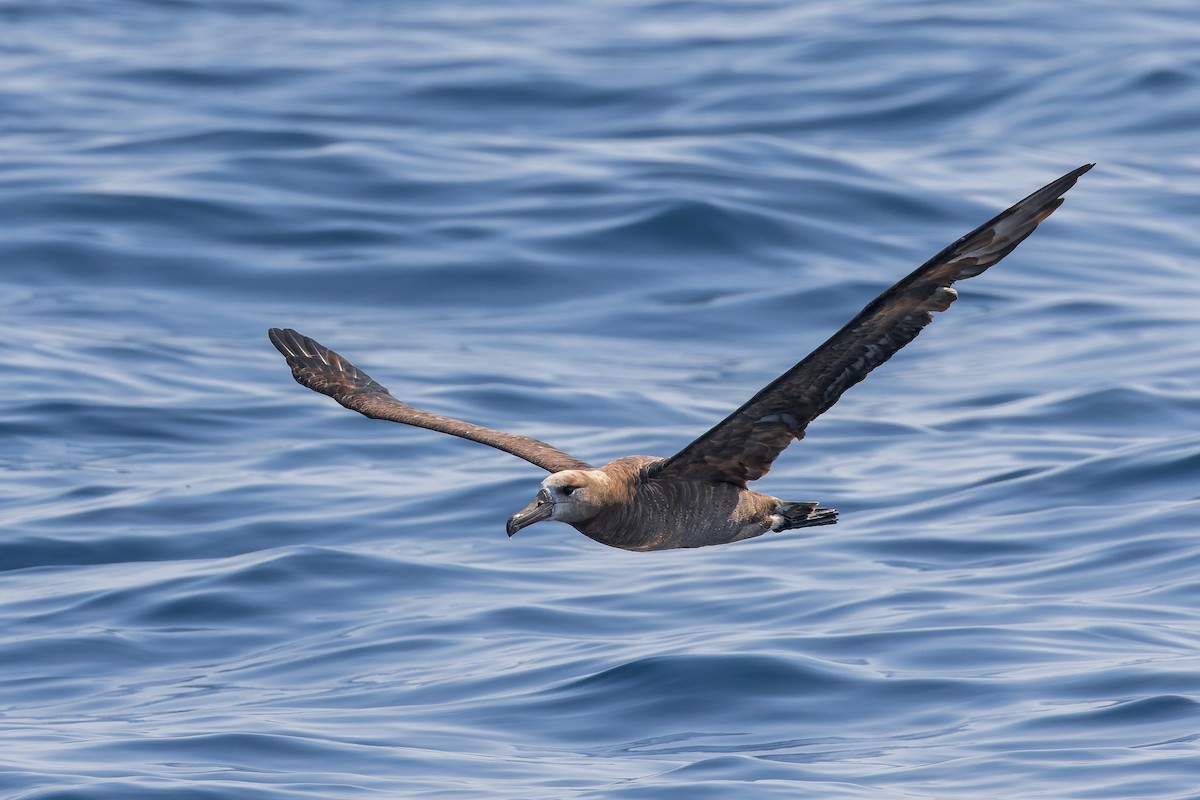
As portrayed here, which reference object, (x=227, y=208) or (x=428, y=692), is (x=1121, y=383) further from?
(x=227, y=208)

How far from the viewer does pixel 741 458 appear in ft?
32.8

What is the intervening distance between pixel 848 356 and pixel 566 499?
1.59 m

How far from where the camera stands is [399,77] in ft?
92.7

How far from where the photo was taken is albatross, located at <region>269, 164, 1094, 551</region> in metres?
8.72

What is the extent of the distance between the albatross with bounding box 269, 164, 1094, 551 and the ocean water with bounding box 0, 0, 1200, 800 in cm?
171

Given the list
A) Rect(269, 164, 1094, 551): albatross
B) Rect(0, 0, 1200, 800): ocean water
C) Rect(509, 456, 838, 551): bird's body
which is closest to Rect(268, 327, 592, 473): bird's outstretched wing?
Rect(269, 164, 1094, 551): albatross

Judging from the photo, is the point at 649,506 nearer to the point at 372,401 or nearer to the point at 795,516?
the point at 795,516

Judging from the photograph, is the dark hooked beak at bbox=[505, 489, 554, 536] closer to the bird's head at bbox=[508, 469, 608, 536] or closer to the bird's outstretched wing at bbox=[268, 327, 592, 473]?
the bird's head at bbox=[508, 469, 608, 536]

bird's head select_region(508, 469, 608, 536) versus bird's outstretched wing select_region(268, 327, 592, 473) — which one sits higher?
bird's outstretched wing select_region(268, 327, 592, 473)

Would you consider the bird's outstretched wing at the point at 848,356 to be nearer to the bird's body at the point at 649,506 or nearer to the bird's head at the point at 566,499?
the bird's body at the point at 649,506

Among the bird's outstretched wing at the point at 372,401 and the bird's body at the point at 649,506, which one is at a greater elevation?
the bird's outstretched wing at the point at 372,401

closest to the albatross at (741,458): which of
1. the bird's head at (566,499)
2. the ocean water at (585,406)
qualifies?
the bird's head at (566,499)

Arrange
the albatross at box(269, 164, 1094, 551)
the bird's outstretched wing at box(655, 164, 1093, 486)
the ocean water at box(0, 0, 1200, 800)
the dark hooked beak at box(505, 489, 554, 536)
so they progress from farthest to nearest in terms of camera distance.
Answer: the ocean water at box(0, 0, 1200, 800) → the dark hooked beak at box(505, 489, 554, 536) → the albatross at box(269, 164, 1094, 551) → the bird's outstretched wing at box(655, 164, 1093, 486)

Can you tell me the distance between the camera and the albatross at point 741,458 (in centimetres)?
872
